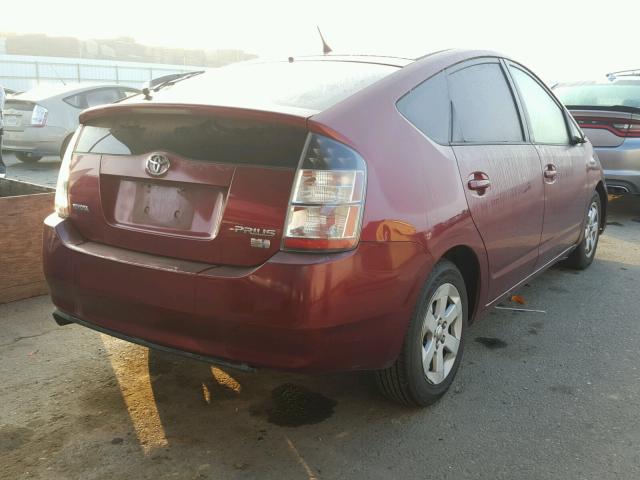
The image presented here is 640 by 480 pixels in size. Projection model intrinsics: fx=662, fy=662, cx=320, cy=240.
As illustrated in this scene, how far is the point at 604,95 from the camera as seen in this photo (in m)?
8.02

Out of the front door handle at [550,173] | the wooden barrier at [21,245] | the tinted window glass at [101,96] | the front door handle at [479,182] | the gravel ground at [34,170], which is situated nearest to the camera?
the front door handle at [479,182]

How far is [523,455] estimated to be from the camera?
2.70 metres

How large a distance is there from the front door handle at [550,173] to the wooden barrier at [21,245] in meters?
3.21

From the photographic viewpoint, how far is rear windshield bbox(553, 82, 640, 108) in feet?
25.7

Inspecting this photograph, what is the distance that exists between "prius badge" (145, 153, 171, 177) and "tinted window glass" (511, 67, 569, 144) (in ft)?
7.72

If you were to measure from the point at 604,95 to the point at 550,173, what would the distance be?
4.60m

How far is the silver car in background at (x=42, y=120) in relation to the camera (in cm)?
1132

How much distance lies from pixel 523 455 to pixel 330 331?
0.99 meters

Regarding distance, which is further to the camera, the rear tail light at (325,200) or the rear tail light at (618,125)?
the rear tail light at (618,125)

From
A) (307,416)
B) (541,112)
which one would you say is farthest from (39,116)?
(307,416)

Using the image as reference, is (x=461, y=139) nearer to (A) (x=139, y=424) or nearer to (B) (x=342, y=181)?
(B) (x=342, y=181)

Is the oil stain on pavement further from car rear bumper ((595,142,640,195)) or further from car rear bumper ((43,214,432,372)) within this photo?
car rear bumper ((595,142,640,195))

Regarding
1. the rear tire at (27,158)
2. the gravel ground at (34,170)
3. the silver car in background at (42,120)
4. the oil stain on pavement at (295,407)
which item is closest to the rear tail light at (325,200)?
the oil stain on pavement at (295,407)

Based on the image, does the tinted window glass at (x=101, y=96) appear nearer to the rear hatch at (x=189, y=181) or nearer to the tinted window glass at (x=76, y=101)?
the tinted window glass at (x=76, y=101)
